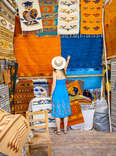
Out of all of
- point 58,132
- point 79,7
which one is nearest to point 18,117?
point 58,132

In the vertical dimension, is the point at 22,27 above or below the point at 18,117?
above

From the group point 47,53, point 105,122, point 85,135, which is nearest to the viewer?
point 85,135

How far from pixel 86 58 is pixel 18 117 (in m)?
2.72

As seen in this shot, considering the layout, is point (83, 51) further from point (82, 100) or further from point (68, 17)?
point (82, 100)

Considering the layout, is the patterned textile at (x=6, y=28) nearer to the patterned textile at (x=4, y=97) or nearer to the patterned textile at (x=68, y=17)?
the patterned textile at (x=4, y=97)

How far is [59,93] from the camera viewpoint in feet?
9.14

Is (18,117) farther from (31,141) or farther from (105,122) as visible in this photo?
(105,122)

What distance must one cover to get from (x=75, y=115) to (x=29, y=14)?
2571mm

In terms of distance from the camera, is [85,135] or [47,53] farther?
[47,53]

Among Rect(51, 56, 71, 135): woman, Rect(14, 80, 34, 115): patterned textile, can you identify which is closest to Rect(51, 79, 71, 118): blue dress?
Rect(51, 56, 71, 135): woman

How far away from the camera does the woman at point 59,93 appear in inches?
108

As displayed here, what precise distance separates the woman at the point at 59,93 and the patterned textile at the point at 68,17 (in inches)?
39.8

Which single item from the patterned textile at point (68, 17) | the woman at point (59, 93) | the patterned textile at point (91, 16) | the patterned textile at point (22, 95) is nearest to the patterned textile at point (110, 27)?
the patterned textile at point (91, 16)

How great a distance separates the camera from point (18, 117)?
1.20m
